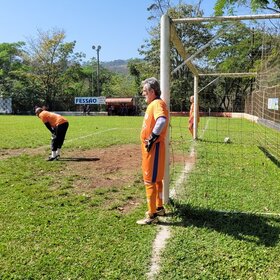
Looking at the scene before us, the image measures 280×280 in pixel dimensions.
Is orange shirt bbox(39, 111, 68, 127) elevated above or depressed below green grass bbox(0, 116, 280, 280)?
above

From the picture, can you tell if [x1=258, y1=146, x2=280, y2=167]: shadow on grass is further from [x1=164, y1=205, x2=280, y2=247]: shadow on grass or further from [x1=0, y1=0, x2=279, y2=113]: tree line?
[x1=0, y1=0, x2=279, y2=113]: tree line

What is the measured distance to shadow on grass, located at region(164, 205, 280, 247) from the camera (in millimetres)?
4328

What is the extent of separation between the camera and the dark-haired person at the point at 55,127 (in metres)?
9.65

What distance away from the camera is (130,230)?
4555 mm

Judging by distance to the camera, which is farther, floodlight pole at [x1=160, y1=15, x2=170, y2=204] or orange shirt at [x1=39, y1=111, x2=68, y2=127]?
orange shirt at [x1=39, y1=111, x2=68, y2=127]

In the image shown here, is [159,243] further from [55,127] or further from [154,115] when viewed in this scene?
[55,127]

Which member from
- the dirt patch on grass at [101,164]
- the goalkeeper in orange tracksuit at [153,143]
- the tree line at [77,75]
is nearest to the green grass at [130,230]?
the dirt patch on grass at [101,164]

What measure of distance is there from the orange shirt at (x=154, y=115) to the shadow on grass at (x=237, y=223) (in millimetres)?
1173

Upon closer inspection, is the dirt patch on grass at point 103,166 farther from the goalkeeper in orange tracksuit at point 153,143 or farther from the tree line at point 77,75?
the tree line at point 77,75

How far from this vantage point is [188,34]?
134 feet

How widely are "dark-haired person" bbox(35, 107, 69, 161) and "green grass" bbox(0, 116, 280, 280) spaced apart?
1954 millimetres

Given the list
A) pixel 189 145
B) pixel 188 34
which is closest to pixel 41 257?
pixel 189 145

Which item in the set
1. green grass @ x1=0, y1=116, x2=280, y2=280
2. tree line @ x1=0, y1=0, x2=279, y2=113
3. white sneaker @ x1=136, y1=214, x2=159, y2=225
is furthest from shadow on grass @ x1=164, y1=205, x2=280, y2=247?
tree line @ x1=0, y1=0, x2=279, y2=113

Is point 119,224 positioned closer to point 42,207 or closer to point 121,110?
point 42,207
